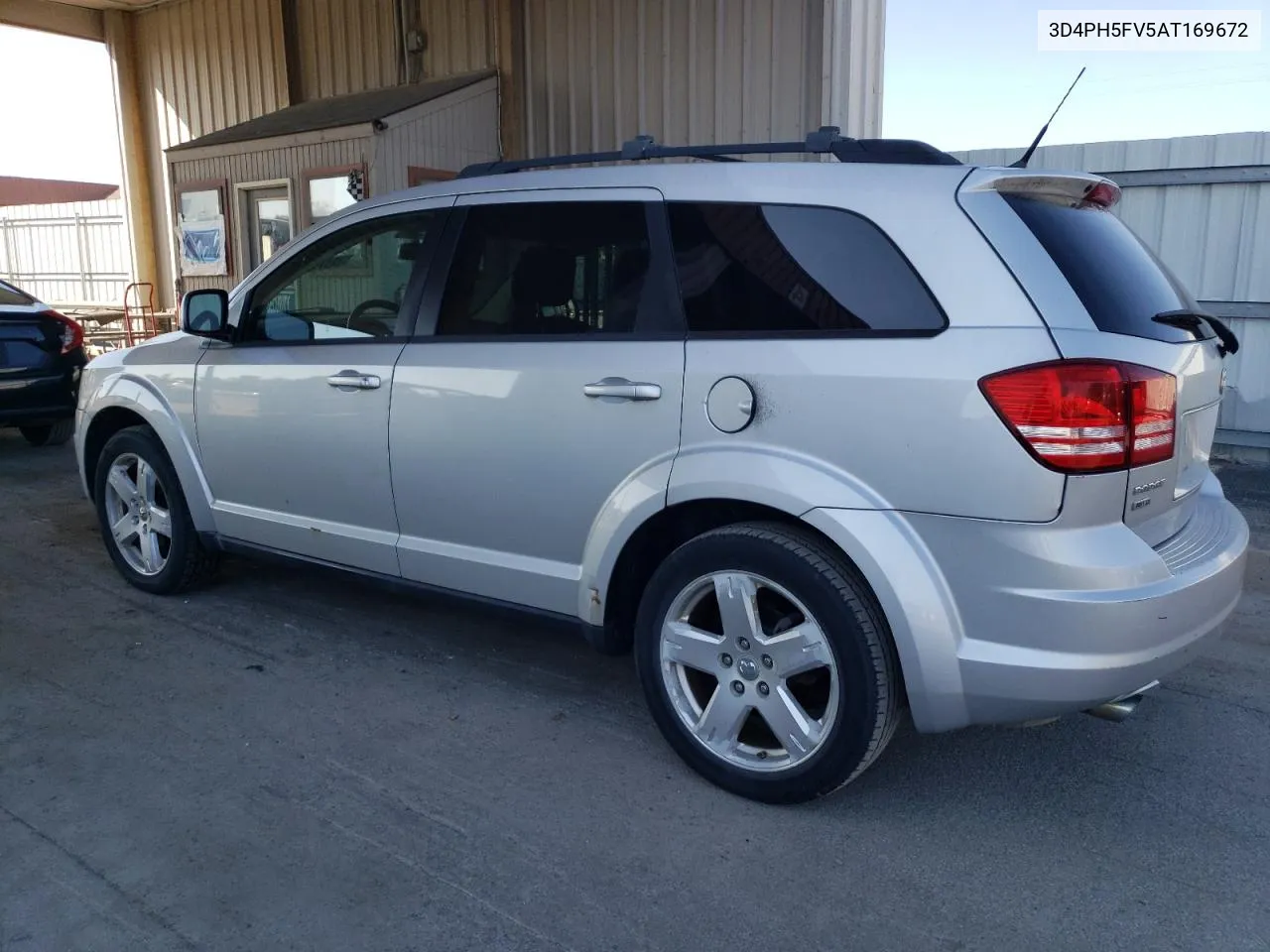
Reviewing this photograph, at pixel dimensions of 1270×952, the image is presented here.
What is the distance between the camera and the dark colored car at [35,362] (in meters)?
8.30

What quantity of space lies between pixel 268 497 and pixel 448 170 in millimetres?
6671

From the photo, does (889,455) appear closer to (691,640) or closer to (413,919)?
(691,640)

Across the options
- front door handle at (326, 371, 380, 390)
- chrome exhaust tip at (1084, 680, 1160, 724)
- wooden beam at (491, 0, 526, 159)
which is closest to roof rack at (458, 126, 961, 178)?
front door handle at (326, 371, 380, 390)

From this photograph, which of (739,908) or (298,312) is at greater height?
Answer: (298,312)

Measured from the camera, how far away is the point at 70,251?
19156mm

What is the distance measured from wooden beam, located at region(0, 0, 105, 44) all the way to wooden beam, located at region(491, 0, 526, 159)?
7.37 metres

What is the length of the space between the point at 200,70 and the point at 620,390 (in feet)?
43.4

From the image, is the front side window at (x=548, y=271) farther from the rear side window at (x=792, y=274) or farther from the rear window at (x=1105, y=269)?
the rear window at (x=1105, y=269)

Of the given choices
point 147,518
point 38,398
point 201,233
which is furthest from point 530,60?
point 147,518

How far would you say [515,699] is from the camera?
3.86 metres

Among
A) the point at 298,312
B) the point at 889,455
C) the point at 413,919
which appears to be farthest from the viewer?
the point at 298,312

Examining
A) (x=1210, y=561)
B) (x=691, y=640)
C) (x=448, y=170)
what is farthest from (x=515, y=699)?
(x=448, y=170)

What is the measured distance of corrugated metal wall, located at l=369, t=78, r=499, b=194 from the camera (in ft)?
31.6

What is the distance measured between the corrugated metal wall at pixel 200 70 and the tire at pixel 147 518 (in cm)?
881
